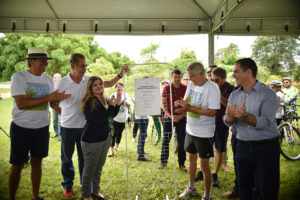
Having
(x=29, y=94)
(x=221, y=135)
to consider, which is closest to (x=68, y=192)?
(x=29, y=94)

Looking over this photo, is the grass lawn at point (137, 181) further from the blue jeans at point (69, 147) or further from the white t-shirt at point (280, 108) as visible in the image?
the white t-shirt at point (280, 108)

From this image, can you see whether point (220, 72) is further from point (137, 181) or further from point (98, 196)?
point (98, 196)

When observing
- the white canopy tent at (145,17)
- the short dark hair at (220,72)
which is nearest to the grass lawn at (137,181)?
the short dark hair at (220,72)

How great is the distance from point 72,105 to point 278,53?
17.4 metres

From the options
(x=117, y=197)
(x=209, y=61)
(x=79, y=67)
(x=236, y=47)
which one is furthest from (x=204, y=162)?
(x=236, y=47)

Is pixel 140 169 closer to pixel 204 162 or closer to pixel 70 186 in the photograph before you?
pixel 70 186

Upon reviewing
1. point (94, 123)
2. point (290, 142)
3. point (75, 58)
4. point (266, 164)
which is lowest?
point (290, 142)

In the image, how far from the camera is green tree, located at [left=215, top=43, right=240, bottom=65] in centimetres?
1329

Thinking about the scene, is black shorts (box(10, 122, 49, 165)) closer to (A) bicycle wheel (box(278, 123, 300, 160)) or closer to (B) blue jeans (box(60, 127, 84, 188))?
(B) blue jeans (box(60, 127, 84, 188))

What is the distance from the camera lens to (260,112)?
1698 mm

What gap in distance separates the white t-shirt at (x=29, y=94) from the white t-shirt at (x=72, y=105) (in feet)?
0.72

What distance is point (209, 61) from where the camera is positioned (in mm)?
4395

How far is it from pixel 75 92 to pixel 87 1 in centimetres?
203

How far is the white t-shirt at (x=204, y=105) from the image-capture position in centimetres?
228
